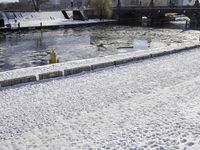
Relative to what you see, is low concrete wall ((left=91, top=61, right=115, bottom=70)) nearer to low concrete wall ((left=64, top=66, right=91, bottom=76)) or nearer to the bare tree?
low concrete wall ((left=64, top=66, right=91, bottom=76))

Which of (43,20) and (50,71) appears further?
(43,20)

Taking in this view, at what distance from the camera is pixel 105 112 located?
1139 cm

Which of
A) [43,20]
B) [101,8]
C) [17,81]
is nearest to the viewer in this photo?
[17,81]

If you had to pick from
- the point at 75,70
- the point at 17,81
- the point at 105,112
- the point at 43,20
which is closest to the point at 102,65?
the point at 75,70

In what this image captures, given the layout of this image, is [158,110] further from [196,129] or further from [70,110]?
[70,110]

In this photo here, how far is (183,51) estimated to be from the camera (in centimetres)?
2416

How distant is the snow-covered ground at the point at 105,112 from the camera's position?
9211 millimetres

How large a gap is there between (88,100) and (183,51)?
44.6 ft

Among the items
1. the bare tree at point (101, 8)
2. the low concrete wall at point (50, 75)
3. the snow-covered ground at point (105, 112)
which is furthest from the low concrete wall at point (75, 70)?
the bare tree at point (101, 8)

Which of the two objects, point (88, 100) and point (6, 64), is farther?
point (6, 64)

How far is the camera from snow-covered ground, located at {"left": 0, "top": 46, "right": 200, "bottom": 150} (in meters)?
9.21

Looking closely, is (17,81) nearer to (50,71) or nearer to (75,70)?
(50,71)

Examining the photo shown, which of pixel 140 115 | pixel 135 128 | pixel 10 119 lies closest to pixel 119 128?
pixel 135 128

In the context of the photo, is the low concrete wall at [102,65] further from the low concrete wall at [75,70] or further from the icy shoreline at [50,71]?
the low concrete wall at [75,70]
